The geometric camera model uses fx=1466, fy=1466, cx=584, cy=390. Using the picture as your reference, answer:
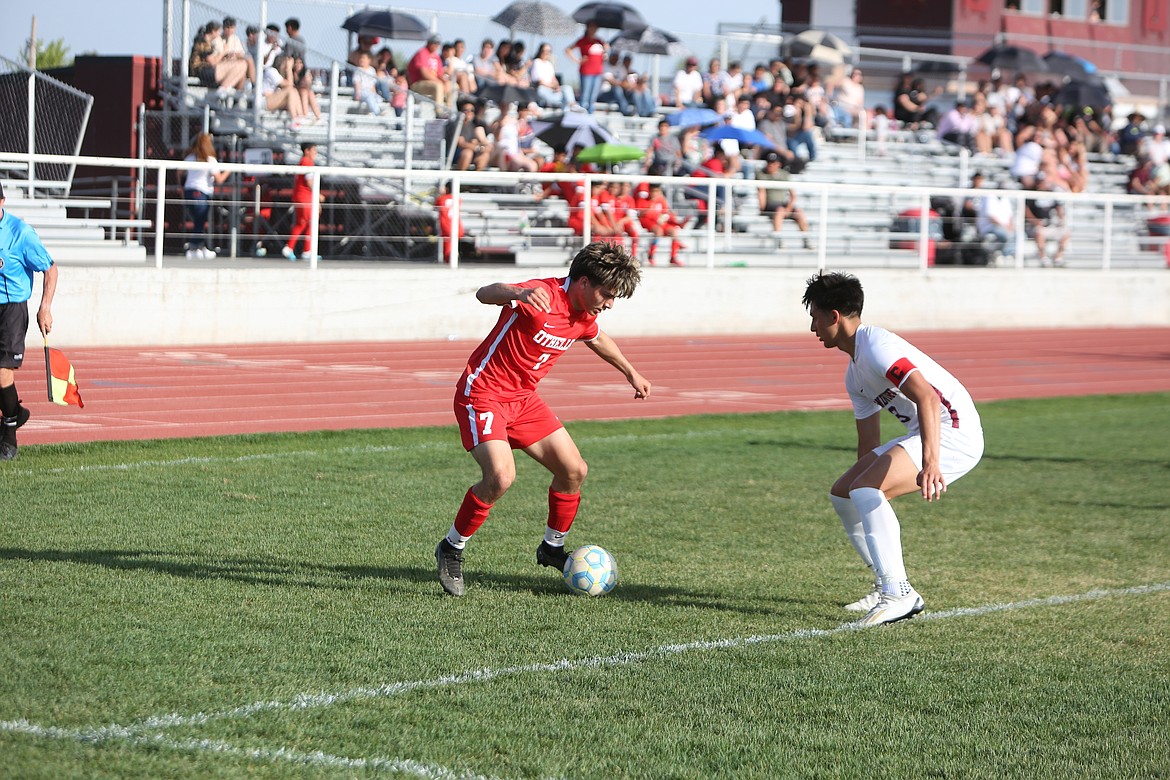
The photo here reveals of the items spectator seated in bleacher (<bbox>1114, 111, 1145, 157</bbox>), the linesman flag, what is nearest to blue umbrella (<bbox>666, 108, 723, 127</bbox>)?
spectator seated in bleacher (<bbox>1114, 111, 1145, 157</bbox>)

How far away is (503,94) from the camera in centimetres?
2356

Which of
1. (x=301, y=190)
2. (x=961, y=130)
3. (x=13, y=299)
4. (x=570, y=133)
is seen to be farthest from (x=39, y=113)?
(x=961, y=130)

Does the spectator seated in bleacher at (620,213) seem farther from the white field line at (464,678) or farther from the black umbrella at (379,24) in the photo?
the white field line at (464,678)

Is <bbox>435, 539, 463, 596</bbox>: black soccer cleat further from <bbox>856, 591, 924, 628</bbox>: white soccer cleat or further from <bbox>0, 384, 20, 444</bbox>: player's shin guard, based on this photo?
<bbox>0, 384, 20, 444</bbox>: player's shin guard

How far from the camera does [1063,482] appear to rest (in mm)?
10422

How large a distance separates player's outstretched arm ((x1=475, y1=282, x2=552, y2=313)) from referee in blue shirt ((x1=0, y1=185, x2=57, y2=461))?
4.42 m

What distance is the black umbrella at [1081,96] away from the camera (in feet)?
105

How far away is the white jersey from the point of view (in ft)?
19.9

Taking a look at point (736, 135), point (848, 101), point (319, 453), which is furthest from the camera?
point (848, 101)

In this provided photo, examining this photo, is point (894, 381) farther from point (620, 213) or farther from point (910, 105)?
point (910, 105)

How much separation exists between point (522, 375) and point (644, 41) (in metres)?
21.6

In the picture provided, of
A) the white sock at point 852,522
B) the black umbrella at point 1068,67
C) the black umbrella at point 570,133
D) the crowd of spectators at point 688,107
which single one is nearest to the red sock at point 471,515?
the white sock at point 852,522

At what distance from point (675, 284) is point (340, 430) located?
332 inches

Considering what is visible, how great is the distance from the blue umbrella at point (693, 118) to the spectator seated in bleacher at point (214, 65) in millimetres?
6829
